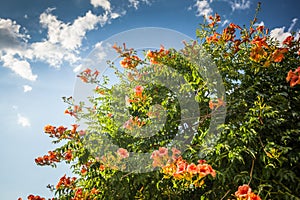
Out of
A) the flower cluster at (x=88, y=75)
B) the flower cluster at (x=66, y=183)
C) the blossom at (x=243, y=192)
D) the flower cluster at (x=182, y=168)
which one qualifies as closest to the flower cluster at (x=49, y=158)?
the flower cluster at (x=66, y=183)

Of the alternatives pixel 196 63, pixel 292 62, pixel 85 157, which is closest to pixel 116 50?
pixel 196 63

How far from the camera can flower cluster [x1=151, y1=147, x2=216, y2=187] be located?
1.68 meters

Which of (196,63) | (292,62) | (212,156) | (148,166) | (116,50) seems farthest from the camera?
(116,50)

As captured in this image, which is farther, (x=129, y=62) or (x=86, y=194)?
(x=129, y=62)

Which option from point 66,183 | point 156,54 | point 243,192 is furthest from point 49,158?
point 243,192

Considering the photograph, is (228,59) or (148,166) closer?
(148,166)

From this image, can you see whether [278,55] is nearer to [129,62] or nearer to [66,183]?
[129,62]

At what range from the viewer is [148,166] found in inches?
88.3

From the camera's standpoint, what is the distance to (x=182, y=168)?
1.71 meters

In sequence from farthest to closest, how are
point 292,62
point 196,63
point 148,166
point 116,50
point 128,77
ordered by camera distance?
point 128,77
point 116,50
point 196,63
point 292,62
point 148,166

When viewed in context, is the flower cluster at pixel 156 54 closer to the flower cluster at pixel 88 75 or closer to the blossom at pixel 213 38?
the blossom at pixel 213 38

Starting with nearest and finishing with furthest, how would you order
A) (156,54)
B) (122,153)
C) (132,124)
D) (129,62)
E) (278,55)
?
(278,55) < (122,153) < (132,124) < (156,54) < (129,62)

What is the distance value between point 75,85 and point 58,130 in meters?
0.56

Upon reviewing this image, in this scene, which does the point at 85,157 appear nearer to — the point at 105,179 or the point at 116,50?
the point at 105,179
